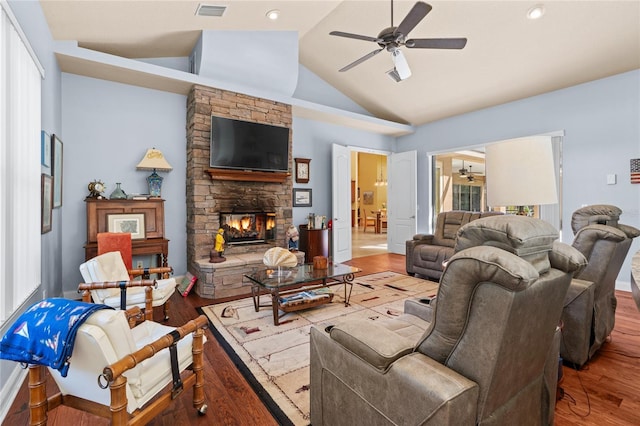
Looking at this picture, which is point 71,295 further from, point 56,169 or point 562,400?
point 562,400

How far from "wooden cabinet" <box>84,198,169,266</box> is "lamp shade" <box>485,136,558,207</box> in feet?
12.6

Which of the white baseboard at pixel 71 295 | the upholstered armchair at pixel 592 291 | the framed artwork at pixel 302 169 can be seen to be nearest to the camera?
the upholstered armchair at pixel 592 291

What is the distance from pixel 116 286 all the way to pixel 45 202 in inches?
45.2

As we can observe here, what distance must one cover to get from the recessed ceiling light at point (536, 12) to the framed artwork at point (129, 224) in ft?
17.6

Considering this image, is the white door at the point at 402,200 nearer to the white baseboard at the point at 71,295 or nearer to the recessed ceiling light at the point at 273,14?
the recessed ceiling light at the point at 273,14

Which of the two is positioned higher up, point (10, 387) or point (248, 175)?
point (248, 175)

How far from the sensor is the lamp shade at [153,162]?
4.11 meters

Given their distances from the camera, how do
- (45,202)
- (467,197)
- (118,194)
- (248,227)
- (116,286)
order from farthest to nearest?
(467,197)
(248,227)
(118,194)
(45,202)
(116,286)

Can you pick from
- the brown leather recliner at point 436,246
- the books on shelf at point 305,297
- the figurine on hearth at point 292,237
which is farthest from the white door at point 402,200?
the books on shelf at point 305,297

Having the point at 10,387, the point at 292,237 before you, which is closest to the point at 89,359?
the point at 10,387

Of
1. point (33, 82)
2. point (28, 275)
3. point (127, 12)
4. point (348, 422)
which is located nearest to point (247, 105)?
point (127, 12)

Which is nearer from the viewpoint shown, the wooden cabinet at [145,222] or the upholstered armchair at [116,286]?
the upholstered armchair at [116,286]

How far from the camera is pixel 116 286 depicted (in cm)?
241

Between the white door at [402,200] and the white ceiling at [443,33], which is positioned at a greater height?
the white ceiling at [443,33]
